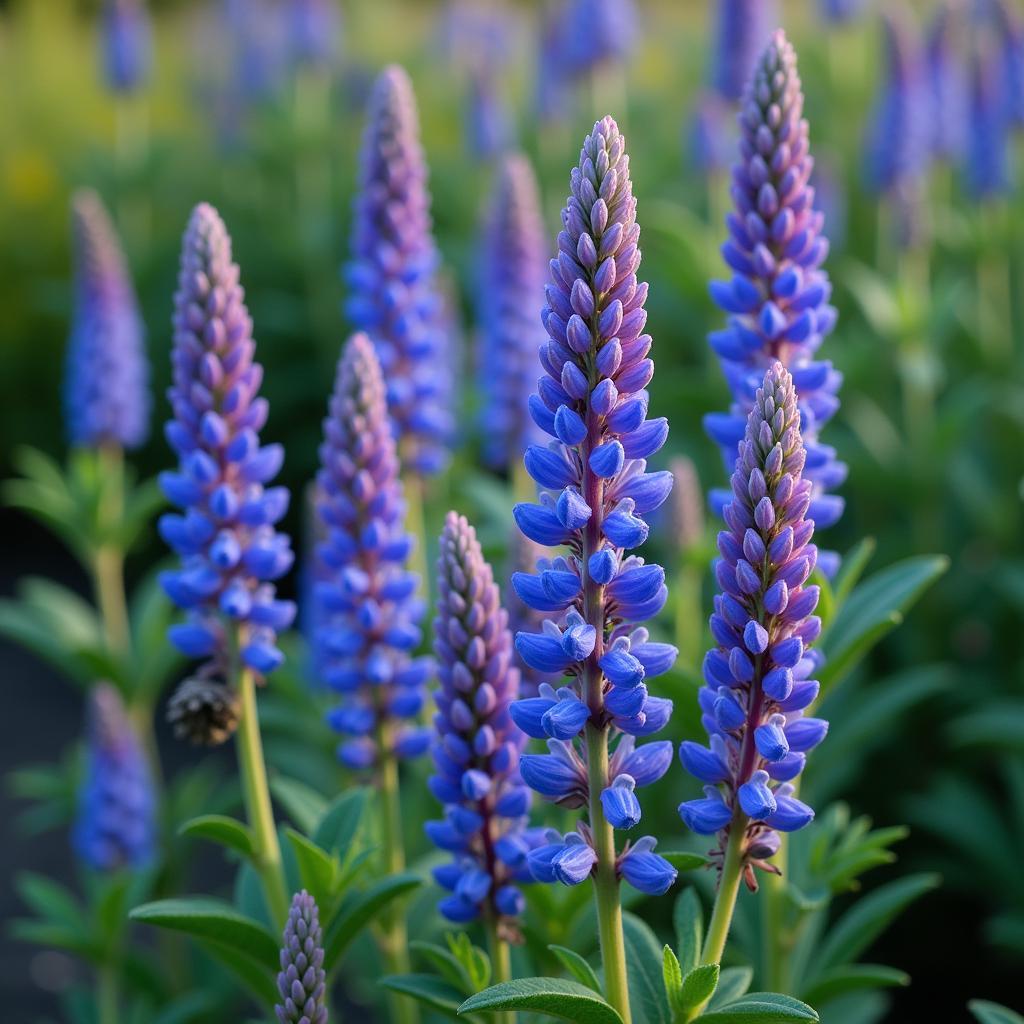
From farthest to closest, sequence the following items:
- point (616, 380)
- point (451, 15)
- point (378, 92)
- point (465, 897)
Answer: point (451, 15) < point (378, 92) < point (465, 897) < point (616, 380)

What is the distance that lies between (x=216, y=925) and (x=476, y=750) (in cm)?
71

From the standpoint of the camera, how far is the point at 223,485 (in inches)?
115

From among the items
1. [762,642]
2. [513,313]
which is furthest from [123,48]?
[762,642]

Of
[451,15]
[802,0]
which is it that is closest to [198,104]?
[451,15]

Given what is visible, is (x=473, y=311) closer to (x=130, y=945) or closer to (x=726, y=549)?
(x=130, y=945)

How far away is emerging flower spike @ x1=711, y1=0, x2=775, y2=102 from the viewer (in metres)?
6.10

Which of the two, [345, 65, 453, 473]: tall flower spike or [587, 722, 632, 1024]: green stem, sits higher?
[345, 65, 453, 473]: tall flower spike

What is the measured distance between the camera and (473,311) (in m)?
10.9

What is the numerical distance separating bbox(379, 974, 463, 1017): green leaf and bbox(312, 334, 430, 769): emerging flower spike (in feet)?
2.03

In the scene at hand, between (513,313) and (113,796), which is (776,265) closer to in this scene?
(513,313)

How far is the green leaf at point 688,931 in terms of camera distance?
250 centimetres

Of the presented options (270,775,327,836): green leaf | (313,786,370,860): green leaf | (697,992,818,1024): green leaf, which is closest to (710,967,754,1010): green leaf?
(697,992,818,1024): green leaf

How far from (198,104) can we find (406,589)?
13.0 m

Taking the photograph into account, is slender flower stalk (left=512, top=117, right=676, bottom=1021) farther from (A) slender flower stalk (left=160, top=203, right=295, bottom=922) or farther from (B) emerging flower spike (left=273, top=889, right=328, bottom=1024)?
(A) slender flower stalk (left=160, top=203, right=295, bottom=922)
